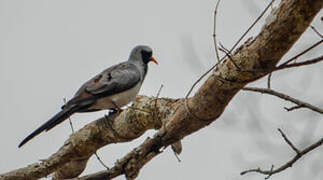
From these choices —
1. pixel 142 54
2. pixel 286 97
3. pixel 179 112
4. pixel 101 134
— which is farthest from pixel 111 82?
pixel 286 97

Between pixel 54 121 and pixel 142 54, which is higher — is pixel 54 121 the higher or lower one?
the lower one

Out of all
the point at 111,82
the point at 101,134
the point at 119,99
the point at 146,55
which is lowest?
the point at 101,134

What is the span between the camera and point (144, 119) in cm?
509

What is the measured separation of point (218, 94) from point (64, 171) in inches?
118

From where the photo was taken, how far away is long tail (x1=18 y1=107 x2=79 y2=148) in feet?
16.9

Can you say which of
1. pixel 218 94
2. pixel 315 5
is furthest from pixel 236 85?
pixel 315 5

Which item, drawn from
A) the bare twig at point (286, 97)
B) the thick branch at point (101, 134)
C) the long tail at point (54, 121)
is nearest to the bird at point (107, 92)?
the long tail at point (54, 121)

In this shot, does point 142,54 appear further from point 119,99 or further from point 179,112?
point 179,112

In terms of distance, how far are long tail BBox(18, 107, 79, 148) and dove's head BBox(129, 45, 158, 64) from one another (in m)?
1.71

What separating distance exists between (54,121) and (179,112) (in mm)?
1912

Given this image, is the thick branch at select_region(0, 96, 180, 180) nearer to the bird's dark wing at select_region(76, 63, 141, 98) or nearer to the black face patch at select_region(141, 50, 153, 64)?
the bird's dark wing at select_region(76, 63, 141, 98)

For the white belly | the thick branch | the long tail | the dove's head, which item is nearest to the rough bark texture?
the thick branch

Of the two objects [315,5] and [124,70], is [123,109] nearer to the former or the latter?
[124,70]

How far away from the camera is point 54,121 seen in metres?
5.34
